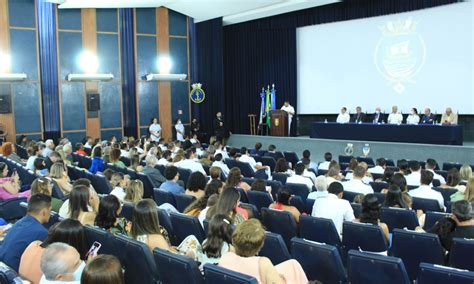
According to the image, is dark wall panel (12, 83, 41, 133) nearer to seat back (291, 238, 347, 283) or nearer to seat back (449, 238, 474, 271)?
seat back (291, 238, 347, 283)

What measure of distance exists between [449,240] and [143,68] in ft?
46.9

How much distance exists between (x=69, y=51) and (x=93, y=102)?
66.6 inches

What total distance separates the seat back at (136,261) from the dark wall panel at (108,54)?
13339 millimetres

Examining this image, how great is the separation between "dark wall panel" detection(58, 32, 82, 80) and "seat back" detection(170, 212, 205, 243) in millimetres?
12124

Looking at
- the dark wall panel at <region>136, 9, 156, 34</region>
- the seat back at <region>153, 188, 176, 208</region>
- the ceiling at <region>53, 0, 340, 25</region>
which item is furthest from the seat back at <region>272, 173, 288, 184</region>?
the dark wall panel at <region>136, 9, 156, 34</region>

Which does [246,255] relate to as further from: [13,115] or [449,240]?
[13,115]

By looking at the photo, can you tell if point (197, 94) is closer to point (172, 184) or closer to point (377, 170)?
point (377, 170)

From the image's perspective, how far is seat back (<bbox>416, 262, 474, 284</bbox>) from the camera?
293 cm

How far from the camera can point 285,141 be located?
15.5 metres

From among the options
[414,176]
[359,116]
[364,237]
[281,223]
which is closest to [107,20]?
[359,116]

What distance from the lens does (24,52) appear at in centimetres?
1498

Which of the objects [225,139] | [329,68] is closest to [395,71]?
[329,68]

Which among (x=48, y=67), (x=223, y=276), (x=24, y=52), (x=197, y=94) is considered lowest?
(x=223, y=276)

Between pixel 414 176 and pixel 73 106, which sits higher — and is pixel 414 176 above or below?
below
